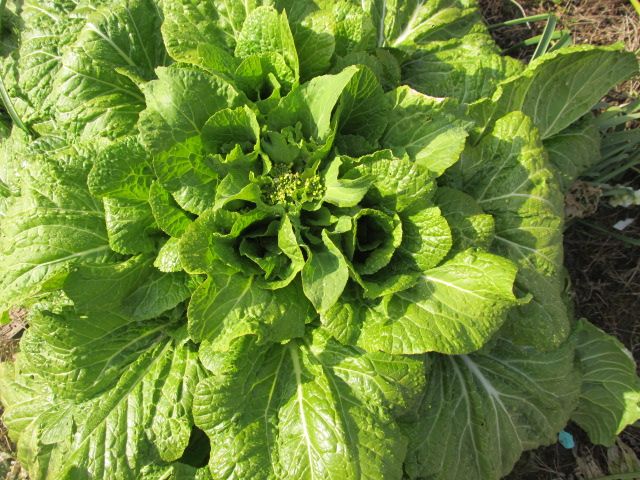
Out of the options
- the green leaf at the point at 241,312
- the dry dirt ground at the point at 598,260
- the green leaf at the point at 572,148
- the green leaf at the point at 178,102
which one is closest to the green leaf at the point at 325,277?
the green leaf at the point at 241,312

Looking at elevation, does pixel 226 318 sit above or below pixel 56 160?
below

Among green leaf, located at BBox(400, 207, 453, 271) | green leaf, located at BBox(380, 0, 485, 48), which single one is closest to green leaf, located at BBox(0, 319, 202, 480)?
green leaf, located at BBox(400, 207, 453, 271)

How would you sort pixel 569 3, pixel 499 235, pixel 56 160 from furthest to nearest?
pixel 569 3 < pixel 499 235 < pixel 56 160

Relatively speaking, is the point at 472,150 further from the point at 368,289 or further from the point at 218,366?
the point at 218,366

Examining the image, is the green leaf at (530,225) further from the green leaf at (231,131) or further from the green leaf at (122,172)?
the green leaf at (122,172)

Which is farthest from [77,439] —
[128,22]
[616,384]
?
[616,384]

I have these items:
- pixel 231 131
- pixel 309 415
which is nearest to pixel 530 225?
pixel 309 415

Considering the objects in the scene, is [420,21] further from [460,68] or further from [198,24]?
[198,24]
